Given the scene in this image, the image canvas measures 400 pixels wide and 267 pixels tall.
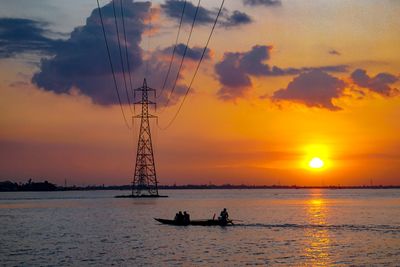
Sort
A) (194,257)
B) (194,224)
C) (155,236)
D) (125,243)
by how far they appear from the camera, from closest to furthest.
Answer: (194,257) < (125,243) < (155,236) < (194,224)

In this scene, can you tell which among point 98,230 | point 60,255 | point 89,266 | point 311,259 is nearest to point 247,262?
point 311,259

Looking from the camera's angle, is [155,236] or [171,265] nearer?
[171,265]

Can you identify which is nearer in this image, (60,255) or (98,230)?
(60,255)

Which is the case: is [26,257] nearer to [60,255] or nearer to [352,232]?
[60,255]

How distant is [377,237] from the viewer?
68.0 meters

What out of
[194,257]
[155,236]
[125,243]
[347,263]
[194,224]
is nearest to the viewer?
[347,263]

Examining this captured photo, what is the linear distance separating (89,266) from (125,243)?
683 inches

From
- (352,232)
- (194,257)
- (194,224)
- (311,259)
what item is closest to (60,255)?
(194,257)

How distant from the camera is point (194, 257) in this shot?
53.0 metres

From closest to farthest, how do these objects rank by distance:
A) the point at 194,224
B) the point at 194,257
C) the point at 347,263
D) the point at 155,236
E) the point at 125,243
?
the point at 347,263, the point at 194,257, the point at 125,243, the point at 155,236, the point at 194,224

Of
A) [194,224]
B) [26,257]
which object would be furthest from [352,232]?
[26,257]

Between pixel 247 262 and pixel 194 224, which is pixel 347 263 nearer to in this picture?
pixel 247 262

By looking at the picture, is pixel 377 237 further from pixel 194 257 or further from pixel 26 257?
pixel 26 257

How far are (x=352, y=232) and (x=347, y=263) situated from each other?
26754 mm
